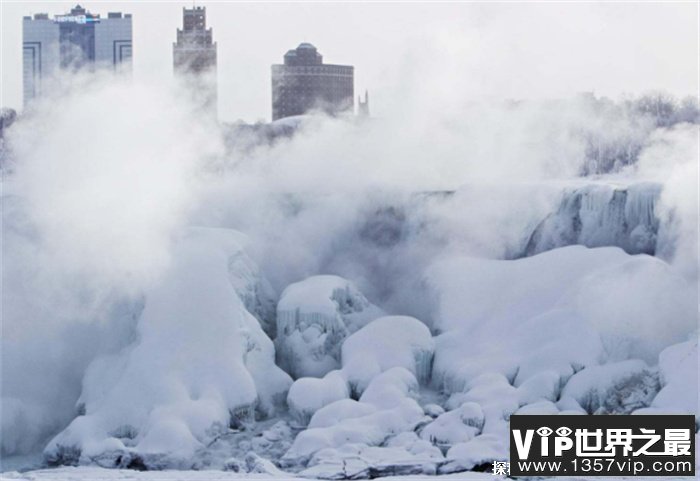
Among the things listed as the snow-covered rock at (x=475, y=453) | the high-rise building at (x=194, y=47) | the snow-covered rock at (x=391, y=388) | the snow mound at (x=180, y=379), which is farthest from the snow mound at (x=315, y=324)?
the high-rise building at (x=194, y=47)

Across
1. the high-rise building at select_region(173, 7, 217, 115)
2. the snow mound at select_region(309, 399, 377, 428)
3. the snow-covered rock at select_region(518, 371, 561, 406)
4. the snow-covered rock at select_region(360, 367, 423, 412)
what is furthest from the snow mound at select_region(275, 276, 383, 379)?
the high-rise building at select_region(173, 7, 217, 115)

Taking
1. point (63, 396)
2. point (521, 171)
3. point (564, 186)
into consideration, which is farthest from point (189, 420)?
point (521, 171)

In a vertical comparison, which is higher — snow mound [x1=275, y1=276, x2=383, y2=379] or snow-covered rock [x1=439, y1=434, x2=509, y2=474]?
snow mound [x1=275, y1=276, x2=383, y2=379]

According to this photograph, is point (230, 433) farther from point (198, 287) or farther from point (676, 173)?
point (676, 173)

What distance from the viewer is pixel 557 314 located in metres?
25.3

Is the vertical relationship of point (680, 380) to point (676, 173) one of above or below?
below

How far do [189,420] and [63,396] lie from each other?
11.2ft

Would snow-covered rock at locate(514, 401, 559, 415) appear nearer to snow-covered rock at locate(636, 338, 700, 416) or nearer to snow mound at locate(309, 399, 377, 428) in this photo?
snow-covered rock at locate(636, 338, 700, 416)

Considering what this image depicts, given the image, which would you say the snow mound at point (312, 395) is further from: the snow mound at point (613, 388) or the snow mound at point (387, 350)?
the snow mound at point (613, 388)

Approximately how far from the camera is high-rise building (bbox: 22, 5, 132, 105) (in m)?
122

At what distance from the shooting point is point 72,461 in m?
23.0

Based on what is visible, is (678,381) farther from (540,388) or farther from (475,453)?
(475,453)

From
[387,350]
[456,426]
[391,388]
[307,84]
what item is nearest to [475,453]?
[456,426]

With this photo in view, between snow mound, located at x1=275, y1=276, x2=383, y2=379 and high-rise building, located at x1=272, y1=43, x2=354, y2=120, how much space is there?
75.8 meters
